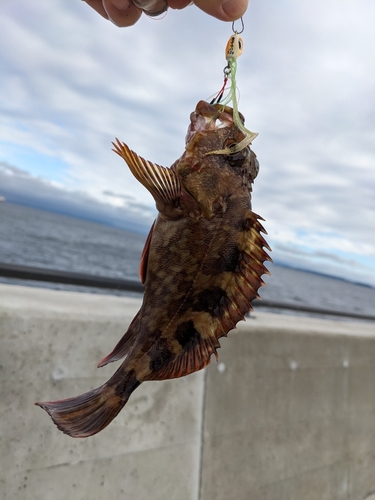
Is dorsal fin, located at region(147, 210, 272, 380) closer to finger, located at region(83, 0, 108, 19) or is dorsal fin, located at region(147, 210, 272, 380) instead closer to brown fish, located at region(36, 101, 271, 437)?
brown fish, located at region(36, 101, 271, 437)

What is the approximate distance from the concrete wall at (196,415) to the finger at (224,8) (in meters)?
2.31

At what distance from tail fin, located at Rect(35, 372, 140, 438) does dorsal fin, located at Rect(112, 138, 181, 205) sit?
2.64 ft

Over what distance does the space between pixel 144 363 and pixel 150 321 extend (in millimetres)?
182

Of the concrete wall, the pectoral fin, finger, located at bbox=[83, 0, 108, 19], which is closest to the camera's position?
the pectoral fin

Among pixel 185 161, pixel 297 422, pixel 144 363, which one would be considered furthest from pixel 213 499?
pixel 185 161

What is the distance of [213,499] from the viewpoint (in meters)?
3.87

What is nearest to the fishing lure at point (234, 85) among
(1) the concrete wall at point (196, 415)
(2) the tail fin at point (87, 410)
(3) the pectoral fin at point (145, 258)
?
(3) the pectoral fin at point (145, 258)

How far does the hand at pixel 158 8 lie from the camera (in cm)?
169

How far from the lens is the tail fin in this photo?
1.47 m

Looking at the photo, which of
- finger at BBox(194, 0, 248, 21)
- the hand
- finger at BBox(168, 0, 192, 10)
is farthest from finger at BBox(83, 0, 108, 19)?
finger at BBox(194, 0, 248, 21)

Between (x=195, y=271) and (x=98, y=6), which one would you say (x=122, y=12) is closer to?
(x=98, y=6)

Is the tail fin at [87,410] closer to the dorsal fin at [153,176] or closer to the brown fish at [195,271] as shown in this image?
the brown fish at [195,271]

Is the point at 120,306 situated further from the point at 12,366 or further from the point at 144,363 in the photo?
the point at 144,363

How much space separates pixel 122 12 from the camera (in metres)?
1.94
